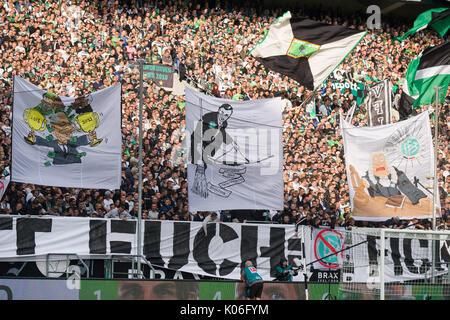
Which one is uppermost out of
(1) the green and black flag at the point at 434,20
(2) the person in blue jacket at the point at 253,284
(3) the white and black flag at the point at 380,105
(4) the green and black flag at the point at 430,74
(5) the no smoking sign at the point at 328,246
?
(1) the green and black flag at the point at 434,20

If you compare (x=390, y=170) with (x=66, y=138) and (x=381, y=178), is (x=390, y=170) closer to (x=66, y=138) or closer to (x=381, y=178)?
(x=381, y=178)

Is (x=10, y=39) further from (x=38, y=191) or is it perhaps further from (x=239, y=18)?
(x=239, y=18)

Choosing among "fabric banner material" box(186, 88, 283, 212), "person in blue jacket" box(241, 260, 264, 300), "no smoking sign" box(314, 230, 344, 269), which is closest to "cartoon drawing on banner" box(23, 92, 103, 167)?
"fabric banner material" box(186, 88, 283, 212)

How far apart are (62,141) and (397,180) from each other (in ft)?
29.7

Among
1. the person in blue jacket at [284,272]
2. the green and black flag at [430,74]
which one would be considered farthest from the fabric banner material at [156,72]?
the green and black flag at [430,74]

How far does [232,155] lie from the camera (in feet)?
56.8

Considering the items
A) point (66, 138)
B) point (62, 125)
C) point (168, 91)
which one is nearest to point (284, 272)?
point (66, 138)

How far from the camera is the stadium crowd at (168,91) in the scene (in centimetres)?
1877

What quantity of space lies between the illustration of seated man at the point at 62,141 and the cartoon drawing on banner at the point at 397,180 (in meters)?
7.64

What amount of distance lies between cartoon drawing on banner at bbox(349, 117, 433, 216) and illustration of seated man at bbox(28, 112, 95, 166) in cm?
764

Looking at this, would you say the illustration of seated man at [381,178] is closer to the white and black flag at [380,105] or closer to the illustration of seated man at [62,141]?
the white and black flag at [380,105]

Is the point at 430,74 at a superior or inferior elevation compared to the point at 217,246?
superior
